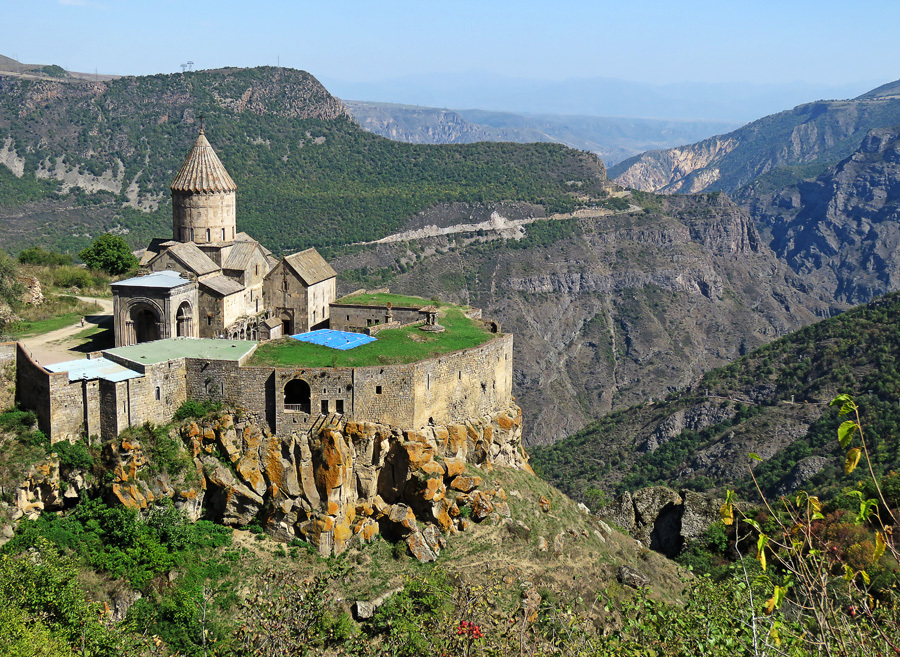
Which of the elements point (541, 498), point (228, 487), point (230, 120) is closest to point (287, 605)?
point (228, 487)

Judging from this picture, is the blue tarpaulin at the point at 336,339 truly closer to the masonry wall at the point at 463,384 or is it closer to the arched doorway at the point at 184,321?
the masonry wall at the point at 463,384

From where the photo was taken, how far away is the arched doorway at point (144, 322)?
3791 centimetres

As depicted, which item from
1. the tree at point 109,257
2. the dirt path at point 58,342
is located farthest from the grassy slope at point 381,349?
the tree at point 109,257

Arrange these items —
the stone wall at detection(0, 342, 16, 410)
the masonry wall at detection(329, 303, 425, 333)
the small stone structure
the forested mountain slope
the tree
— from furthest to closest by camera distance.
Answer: the forested mountain slope, the tree, the masonry wall at detection(329, 303, 425, 333), the stone wall at detection(0, 342, 16, 410), the small stone structure

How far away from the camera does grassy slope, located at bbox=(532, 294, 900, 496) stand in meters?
64.2

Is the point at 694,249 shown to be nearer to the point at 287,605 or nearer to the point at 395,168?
the point at 395,168

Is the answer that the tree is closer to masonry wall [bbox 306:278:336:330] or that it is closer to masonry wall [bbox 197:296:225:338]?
masonry wall [bbox 306:278:336:330]

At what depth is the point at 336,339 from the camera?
3772cm

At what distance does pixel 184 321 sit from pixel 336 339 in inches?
248

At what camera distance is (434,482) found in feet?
113

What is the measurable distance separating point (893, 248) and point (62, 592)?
180 metres

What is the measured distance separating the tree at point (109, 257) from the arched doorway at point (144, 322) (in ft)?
47.9

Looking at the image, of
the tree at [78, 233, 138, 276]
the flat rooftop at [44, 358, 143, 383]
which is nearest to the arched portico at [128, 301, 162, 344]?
Answer: the flat rooftop at [44, 358, 143, 383]

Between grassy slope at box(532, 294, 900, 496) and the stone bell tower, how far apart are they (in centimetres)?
3638
